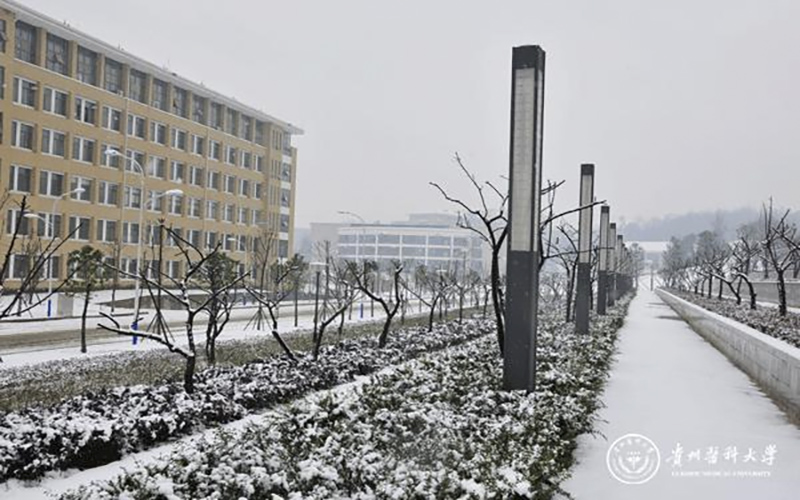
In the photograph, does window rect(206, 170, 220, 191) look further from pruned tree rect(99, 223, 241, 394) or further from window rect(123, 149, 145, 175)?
pruned tree rect(99, 223, 241, 394)

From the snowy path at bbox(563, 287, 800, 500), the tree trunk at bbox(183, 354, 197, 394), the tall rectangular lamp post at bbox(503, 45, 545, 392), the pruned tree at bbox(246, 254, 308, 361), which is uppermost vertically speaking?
the tall rectangular lamp post at bbox(503, 45, 545, 392)

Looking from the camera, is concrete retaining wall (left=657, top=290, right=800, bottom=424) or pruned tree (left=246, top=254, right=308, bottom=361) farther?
pruned tree (left=246, top=254, right=308, bottom=361)

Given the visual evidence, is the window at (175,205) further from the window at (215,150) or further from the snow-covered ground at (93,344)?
the snow-covered ground at (93,344)

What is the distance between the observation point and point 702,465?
610 centimetres

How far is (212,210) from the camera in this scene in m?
50.8

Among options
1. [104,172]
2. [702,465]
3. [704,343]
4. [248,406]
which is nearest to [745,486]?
[702,465]

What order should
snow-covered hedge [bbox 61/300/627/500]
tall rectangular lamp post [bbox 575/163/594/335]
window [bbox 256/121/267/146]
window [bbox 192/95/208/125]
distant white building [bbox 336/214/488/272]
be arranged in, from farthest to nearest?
distant white building [bbox 336/214/488/272]
window [bbox 256/121/267/146]
window [bbox 192/95/208/125]
tall rectangular lamp post [bbox 575/163/594/335]
snow-covered hedge [bbox 61/300/627/500]

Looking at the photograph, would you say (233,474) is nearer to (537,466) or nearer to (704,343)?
(537,466)

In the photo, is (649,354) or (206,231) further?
(206,231)

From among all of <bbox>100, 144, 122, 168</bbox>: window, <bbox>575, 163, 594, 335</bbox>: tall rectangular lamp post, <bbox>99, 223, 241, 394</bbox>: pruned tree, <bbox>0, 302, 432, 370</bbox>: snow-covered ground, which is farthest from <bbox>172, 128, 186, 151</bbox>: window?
<bbox>575, 163, 594, 335</bbox>: tall rectangular lamp post

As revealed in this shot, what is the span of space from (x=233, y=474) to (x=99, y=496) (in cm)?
85

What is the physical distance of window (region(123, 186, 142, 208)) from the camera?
42.6m

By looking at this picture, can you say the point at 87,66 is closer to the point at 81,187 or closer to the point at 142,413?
the point at 81,187

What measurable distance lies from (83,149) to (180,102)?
374 inches
